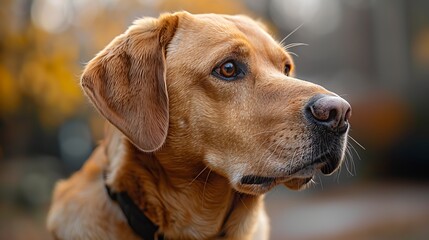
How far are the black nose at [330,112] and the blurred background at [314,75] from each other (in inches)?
31.8

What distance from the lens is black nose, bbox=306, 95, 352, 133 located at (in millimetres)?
3080

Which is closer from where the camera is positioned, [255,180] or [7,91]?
[255,180]

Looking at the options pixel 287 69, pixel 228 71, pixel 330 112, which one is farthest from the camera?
pixel 287 69

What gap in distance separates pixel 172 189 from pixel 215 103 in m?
0.51

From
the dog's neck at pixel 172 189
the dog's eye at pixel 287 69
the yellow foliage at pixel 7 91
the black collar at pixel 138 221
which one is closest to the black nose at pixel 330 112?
the dog's neck at pixel 172 189

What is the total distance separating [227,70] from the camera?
3.53 m

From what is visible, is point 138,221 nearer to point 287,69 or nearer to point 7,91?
point 287,69

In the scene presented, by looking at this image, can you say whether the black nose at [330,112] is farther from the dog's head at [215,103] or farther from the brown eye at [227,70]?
the brown eye at [227,70]

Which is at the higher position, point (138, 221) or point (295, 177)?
point (295, 177)

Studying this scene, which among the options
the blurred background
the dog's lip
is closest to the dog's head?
the dog's lip

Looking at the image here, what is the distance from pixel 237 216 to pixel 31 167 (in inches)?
465

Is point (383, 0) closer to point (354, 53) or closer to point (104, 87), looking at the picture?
point (354, 53)

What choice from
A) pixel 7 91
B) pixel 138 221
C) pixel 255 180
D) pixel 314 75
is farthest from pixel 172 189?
pixel 314 75

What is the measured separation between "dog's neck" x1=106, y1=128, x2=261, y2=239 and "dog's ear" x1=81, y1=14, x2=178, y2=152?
19cm
